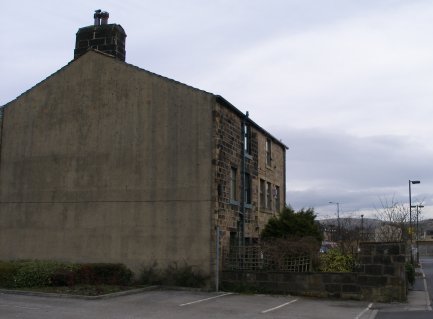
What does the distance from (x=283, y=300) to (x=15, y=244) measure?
13.1 metres

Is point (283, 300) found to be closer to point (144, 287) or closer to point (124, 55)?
point (144, 287)

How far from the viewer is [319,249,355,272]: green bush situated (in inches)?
809

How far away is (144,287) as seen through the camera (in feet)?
67.5

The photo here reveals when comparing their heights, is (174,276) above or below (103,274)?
below

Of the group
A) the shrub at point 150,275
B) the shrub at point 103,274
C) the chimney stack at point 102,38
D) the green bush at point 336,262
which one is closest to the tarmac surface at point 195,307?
the shrub at point 150,275

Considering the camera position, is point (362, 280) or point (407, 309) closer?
point (407, 309)

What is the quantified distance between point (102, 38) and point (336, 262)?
14.6 metres

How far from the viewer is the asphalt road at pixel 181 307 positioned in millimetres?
14478

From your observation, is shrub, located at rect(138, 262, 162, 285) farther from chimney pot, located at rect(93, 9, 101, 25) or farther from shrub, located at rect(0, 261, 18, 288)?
chimney pot, located at rect(93, 9, 101, 25)

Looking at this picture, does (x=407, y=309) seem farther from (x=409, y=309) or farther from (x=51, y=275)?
(x=51, y=275)

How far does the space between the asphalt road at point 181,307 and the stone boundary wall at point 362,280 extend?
741 mm

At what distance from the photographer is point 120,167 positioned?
2320 centimetres

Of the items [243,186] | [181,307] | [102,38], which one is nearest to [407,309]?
[181,307]

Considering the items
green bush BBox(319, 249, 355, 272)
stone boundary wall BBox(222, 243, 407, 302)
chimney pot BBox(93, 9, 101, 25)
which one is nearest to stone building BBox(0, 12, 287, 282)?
chimney pot BBox(93, 9, 101, 25)
